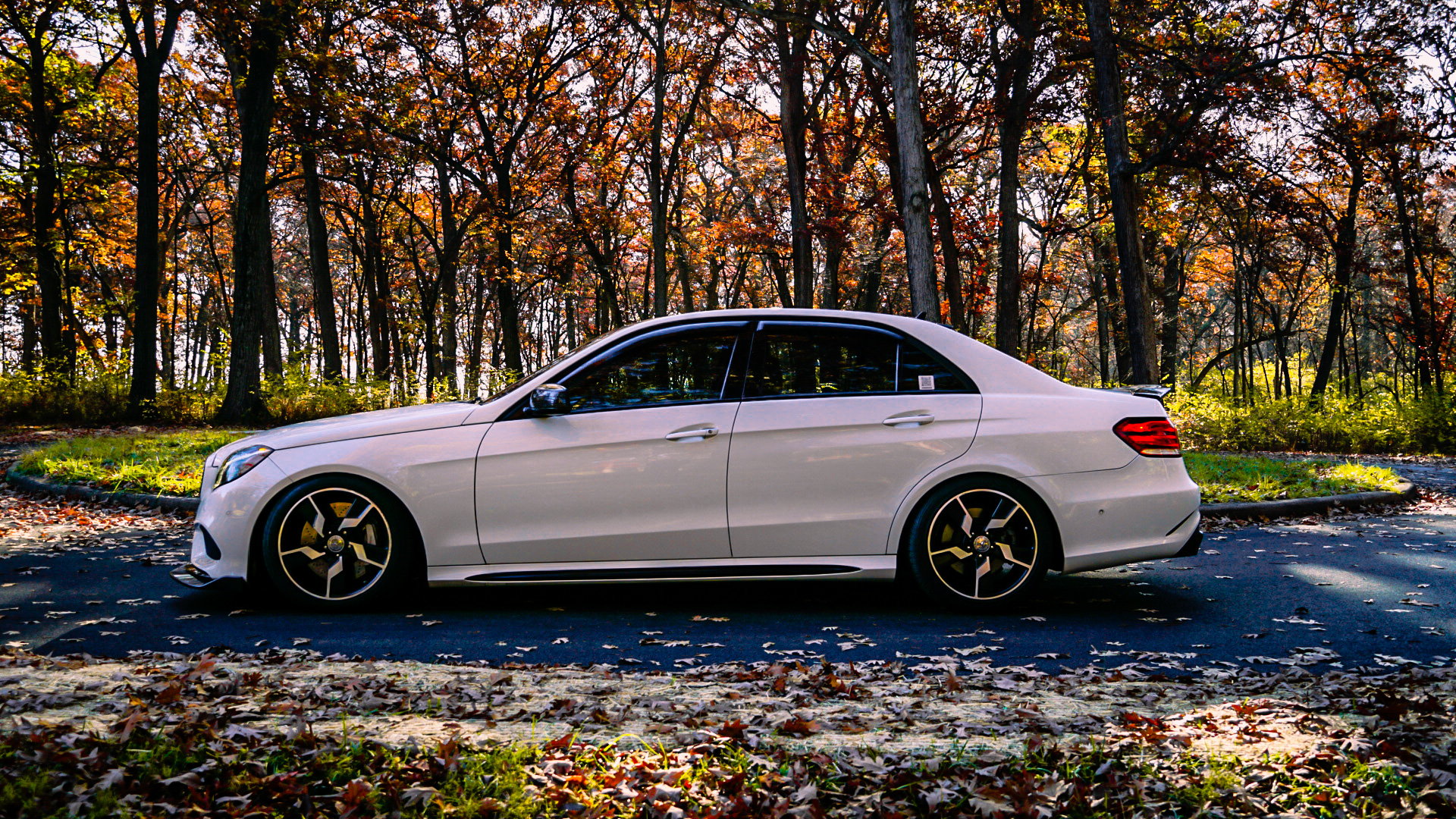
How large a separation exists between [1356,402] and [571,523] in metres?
19.6

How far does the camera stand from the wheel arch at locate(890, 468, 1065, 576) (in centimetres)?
523

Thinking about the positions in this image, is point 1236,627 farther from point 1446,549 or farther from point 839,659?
point 1446,549

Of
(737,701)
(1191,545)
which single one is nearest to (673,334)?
(737,701)

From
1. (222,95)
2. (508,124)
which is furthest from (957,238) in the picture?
(222,95)

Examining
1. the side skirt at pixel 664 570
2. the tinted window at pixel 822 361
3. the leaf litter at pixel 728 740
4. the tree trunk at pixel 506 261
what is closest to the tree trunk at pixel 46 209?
the tree trunk at pixel 506 261

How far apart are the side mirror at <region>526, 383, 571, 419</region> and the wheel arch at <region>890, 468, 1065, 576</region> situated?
193 cm

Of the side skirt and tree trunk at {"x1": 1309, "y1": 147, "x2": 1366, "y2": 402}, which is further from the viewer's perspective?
tree trunk at {"x1": 1309, "y1": 147, "x2": 1366, "y2": 402}

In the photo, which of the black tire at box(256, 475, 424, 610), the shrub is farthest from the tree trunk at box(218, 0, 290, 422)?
the shrub

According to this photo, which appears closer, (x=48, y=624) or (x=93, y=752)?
(x=93, y=752)

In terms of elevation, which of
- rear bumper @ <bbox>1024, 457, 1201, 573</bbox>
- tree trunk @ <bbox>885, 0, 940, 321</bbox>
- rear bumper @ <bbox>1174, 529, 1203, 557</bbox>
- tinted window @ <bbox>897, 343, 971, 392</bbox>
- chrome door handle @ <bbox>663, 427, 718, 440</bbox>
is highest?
tree trunk @ <bbox>885, 0, 940, 321</bbox>

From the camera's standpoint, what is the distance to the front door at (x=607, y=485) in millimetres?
5203

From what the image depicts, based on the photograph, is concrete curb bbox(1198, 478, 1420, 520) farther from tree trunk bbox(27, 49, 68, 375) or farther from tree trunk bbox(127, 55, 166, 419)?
tree trunk bbox(27, 49, 68, 375)

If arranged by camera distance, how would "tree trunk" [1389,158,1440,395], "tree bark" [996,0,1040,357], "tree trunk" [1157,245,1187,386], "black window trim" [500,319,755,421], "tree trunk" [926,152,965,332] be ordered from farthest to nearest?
"tree trunk" [1157,245,1187,386] → "tree trunk" [1389,158,1440,395] → "tree trunk" [926,152,965,332] → "tree bark" [996,0,1040,357] → "black window trim" [500,319,755,421]

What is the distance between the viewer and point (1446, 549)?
24.8 ft
